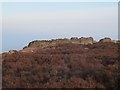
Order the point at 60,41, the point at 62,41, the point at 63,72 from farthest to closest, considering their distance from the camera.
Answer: the point at 60,41 → the point at 62,41 → the point at 63,72

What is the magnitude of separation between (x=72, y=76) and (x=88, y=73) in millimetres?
866

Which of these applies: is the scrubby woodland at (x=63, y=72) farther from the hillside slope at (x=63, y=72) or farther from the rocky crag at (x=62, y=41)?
the rocky crag at (x=62, y=41)

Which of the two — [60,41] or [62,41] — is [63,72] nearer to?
[62,41]

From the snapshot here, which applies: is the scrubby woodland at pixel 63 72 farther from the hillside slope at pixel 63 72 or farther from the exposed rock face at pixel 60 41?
the exposed rock face at pixel 60 41

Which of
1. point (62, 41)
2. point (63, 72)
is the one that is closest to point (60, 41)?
point (62, 41)

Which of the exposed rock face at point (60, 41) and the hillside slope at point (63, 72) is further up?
the exposed rock face at point (60, 41)

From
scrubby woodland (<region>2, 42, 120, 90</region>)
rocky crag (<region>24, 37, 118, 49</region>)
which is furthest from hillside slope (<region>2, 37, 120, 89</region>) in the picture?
rocky crag (<region>24, 37, 118, 49</region>)

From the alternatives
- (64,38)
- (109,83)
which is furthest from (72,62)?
(64,38)

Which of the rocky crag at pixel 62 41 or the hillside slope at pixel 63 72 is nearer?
the hillside slope at pixel 63 72

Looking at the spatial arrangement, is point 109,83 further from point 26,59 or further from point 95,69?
point 26,59

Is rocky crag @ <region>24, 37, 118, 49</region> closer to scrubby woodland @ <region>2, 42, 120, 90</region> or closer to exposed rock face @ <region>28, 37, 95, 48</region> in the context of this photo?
exposed rock face @ <region>28, 37, 95, 48</region>

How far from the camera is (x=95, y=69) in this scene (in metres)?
16.7

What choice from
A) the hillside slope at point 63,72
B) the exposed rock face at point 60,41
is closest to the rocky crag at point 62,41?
the exposed rock face at point 60,41

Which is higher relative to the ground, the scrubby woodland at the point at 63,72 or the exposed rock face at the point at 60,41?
the exposed rock face at the point at 60,41
